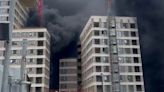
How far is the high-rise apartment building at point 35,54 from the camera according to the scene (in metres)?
100

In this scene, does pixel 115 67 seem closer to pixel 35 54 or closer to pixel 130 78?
pixel 130 78

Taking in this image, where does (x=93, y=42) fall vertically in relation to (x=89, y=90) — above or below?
above

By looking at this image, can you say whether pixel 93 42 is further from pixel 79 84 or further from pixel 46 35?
pixel 79 84

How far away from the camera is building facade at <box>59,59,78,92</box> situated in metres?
123

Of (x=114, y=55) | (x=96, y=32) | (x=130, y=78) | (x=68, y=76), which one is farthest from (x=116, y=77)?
(x=68, y=76)

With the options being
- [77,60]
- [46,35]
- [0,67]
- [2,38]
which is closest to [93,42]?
[46,35]

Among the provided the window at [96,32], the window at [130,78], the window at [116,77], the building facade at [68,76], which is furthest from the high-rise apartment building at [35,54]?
the window at [130,78]

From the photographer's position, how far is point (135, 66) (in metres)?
102

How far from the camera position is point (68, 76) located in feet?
408

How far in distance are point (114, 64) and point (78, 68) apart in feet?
98.5

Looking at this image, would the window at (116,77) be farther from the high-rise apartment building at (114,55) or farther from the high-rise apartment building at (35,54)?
the high-rise apartment building at (35,54)

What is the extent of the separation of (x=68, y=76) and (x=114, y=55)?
2899cm

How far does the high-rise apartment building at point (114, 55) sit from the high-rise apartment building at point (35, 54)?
16813 mm

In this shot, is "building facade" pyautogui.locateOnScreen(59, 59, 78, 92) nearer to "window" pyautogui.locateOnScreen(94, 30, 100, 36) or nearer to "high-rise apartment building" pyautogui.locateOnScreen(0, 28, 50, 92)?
"high-rise apartment building" pyautogui.locateOnScreen(0, 28, 50, 92)
